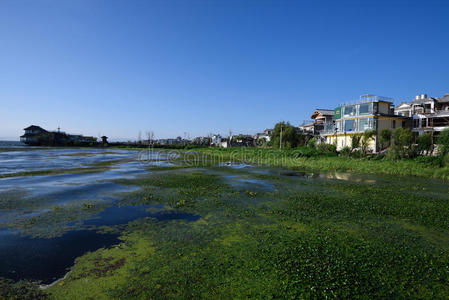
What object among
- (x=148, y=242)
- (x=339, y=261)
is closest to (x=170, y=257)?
(x=148, y=242)

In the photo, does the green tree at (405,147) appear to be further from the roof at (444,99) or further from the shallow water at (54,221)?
the shallow water at (54,221)

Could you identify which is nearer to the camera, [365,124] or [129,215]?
[129,215]

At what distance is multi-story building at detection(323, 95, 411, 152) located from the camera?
125 feet

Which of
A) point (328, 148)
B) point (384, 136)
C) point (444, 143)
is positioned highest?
point (384, 136)

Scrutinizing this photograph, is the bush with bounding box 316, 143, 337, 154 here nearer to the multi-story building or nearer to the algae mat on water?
the multi-story building

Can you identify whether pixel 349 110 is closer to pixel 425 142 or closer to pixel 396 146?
pixel 396 146

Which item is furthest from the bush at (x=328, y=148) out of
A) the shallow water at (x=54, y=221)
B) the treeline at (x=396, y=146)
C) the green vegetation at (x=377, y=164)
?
the shallow water at (x=54, y=221)

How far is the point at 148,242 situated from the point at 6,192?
1239 cm

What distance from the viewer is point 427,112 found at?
135 feet

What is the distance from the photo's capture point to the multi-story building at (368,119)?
125 ft

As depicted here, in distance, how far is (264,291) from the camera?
4.95 m

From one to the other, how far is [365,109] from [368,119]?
2.00 meters

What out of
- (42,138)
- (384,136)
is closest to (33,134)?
(42,138)

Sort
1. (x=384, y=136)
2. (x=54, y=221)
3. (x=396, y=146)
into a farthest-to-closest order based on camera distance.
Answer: (x=384, y=136) < (x=396, y=146) < (x=54, y=221)
